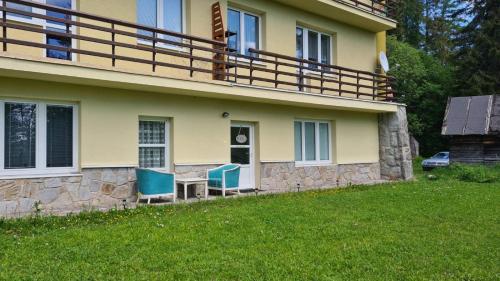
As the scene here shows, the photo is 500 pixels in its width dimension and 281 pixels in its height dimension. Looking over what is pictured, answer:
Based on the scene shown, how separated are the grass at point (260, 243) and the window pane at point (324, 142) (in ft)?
19.4

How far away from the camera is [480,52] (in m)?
32.2

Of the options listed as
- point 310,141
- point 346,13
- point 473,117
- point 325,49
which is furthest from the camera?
point 473,117

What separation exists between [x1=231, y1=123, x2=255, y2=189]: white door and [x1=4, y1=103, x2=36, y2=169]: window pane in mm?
5722

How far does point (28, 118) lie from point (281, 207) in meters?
5.91

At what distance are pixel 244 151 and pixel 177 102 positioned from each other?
2.97 m

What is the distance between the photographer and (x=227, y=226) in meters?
7.50

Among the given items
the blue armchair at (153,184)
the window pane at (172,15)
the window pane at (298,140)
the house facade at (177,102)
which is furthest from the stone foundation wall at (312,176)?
the window pane at (172,15)

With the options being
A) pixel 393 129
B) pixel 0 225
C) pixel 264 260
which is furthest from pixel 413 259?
pixel 393 129

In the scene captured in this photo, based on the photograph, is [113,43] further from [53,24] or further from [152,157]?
[152,157]

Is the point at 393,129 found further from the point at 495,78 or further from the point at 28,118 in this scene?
the point at 495,78

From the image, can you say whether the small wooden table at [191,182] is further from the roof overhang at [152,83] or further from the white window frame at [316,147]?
the white window frame at [316,147]

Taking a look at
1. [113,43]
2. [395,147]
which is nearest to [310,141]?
[395,147]

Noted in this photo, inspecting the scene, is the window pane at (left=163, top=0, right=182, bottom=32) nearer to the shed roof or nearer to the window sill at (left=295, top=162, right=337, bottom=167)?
the window sill at (left=295, top=162, right=337, bottom=167)

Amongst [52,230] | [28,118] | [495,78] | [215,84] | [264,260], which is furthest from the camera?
[495,78]
